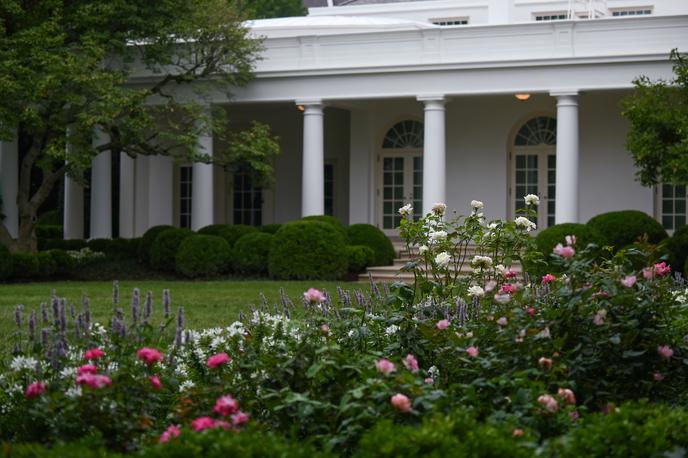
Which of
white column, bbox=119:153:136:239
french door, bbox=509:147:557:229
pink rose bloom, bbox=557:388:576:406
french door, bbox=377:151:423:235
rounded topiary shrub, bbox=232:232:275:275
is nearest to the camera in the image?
pink rose bloom, bbox=557:388:576:406

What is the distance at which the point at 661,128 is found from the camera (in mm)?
17547

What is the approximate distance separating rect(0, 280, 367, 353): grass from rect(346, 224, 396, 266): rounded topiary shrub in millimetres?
2283

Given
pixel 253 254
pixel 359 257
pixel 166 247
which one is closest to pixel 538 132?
pixel 359 257

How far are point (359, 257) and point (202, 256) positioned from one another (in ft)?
9.97

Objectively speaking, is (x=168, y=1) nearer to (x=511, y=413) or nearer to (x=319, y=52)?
(x=319, y=52)

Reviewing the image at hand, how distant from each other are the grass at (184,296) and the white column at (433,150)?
3.98 metres

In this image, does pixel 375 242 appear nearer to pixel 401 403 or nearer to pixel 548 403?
pixel 548 403

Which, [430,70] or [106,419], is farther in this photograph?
[430,70]

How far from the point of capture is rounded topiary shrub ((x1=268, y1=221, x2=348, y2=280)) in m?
20.1

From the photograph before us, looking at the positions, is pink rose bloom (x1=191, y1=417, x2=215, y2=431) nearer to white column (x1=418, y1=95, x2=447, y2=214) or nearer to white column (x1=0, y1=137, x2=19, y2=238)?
white column (x1=418, y1=95, x2=447, y2=214)

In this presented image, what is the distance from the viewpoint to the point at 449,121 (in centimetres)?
2531

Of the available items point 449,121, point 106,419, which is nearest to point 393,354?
point 106,419

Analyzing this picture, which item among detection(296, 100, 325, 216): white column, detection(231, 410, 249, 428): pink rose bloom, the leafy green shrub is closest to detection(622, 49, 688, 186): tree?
the leafy green shrub

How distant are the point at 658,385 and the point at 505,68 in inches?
638
